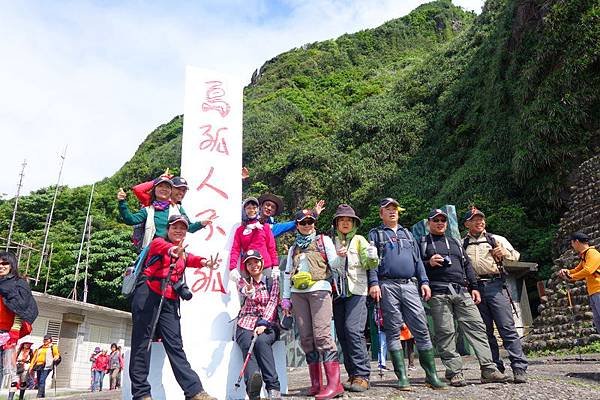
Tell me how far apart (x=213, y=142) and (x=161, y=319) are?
2.31 meters

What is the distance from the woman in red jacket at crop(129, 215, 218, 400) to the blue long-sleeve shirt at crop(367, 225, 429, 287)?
172 cm

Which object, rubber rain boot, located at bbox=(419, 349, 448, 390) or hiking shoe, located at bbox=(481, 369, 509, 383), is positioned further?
hiking shoe, located at bbox=(481, 369, 509, 383)

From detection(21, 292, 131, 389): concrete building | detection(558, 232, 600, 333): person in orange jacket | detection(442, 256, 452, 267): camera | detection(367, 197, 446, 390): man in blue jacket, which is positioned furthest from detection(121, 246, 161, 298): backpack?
detection(21, 292, 131, 389): concrete building

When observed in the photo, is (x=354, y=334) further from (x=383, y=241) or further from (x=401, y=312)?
(x=383, y=241)

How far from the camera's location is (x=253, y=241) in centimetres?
468

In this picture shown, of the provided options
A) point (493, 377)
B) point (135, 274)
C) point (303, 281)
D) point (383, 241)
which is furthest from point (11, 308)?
point (493, 377)

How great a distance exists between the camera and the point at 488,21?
2680cm

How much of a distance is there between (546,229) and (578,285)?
5320 mm

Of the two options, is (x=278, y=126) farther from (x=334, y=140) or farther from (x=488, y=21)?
(x=488, y=21)

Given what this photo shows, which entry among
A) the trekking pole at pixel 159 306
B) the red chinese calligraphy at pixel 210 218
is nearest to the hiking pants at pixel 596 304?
the red chinese calligraphy at pixel 210 218

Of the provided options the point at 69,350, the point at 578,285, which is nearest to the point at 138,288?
the point at 578,285

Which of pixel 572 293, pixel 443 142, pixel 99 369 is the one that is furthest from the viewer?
pixel 443 142

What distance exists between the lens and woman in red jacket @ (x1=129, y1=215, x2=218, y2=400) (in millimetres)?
3473

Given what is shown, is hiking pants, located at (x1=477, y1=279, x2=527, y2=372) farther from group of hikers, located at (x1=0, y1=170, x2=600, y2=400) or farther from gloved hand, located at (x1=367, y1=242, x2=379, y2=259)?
gloved hand, located at (x1=367, y1=242, x2=379, y2=259)
